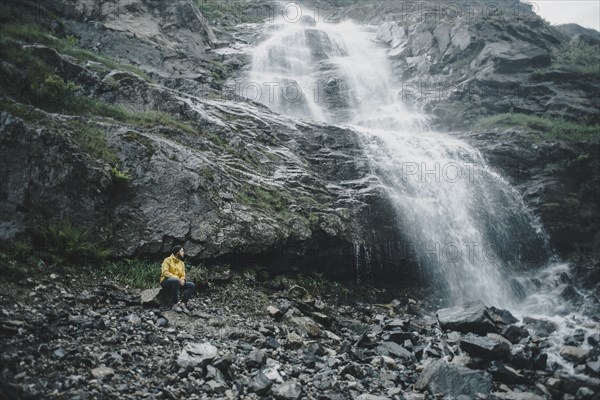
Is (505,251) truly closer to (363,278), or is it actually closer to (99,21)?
(363,278)

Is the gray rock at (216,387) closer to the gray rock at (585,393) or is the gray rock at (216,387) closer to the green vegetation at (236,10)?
the gray rock at (585,393)

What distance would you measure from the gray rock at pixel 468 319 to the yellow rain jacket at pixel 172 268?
24.9ft

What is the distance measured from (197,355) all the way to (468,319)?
301 inches

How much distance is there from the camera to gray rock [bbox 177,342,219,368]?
6480 mm

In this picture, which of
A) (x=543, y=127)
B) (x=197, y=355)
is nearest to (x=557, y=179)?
(x=543, y=127)

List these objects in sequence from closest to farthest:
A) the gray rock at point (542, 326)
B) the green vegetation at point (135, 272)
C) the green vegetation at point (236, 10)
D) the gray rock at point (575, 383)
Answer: the gray rock at point (575, 383) → the green vegetation at point (135, 272) → the gray rock at point (542, 326) → the green vegetation at point (236, 10)

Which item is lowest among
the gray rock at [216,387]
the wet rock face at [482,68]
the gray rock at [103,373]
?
the gray rock at [216,387]

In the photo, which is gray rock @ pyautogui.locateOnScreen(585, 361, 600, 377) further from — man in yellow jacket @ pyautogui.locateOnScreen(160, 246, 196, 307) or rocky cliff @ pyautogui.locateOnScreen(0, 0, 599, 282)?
man in yellow jacket @ pyautogui.locateOnScreen(160, 246, 196, 307)

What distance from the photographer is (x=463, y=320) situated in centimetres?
1069

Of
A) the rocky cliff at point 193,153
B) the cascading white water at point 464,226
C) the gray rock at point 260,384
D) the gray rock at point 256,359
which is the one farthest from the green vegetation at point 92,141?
the cascading white water at point 464,226

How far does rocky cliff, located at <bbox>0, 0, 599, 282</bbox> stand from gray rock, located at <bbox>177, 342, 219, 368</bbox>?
414 centimetres

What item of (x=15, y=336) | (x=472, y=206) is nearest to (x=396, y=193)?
(x=472, y=206)

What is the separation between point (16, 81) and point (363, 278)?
45.3ft

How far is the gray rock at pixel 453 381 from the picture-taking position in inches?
286
